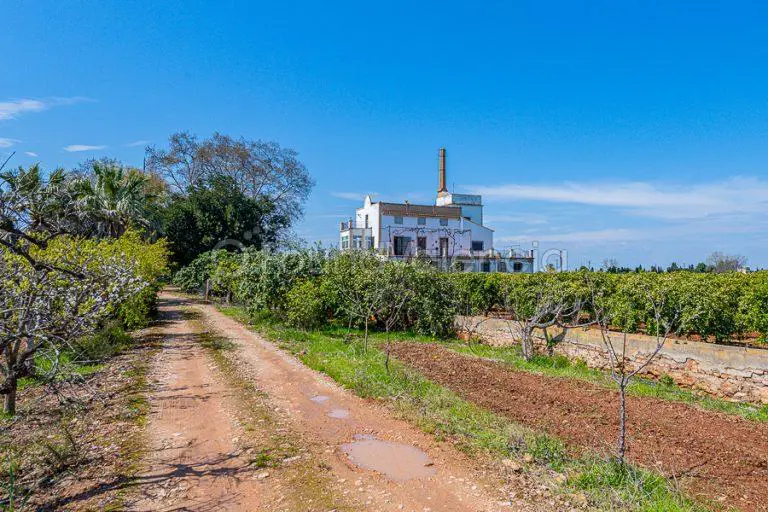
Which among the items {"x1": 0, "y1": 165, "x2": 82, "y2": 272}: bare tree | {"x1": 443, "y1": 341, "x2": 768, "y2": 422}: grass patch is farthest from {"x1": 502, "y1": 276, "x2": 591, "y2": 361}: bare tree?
{"x1": 0, "y1": 165, "x2": 82, "y2": 272}: bare tree

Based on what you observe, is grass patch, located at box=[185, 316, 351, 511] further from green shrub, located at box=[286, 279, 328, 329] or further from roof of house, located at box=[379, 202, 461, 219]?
roof of house, located at box=[379, 202, 461, 219]

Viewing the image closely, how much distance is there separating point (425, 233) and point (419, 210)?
2545mm

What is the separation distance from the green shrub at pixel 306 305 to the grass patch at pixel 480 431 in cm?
330

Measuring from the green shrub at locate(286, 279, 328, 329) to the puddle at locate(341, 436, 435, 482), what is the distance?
9.89 m

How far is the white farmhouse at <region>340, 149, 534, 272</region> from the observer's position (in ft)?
146

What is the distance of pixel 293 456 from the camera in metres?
5.79

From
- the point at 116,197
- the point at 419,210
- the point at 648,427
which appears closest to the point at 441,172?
the point at 419,210

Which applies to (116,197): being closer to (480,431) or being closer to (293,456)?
(293,456)

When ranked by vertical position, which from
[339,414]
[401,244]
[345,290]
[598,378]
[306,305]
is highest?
[401,244]

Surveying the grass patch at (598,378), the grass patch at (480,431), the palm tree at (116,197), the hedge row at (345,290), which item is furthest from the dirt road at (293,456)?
the palm tree at (116,197)

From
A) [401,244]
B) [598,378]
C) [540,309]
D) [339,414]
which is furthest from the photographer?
[401,244]

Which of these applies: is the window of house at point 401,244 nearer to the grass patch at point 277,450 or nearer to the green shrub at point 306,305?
the green shrub at point 306,305

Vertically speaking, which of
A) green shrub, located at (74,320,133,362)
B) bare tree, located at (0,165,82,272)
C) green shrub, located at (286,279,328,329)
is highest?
bare tree, located at (0,165,82,272)

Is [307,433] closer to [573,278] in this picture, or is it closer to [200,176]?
[573,278]
